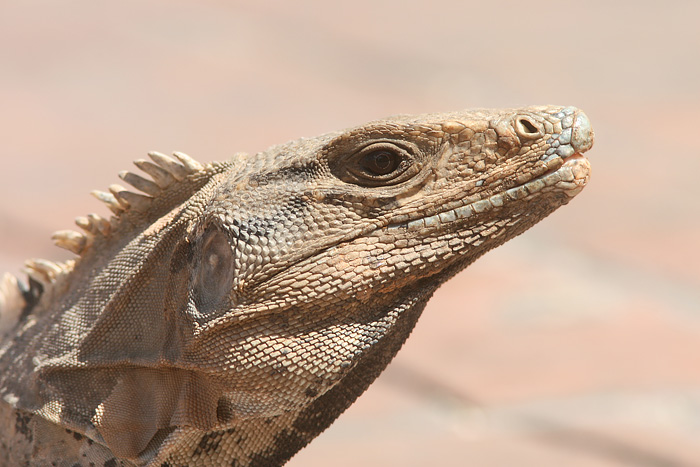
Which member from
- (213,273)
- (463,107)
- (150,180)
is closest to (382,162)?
(213,273)

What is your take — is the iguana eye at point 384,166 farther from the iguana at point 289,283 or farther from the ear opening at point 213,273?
the ear opening at point 213,273

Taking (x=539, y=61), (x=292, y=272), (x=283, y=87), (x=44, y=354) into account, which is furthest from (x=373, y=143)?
(x=539, y=61)

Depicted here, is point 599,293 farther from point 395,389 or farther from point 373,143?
point 373,143

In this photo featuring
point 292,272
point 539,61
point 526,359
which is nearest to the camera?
point 292,272

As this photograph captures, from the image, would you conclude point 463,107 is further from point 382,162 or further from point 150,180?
point 382,162

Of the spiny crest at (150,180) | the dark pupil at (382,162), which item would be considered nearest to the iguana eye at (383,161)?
the dark pupil at (382,162)
